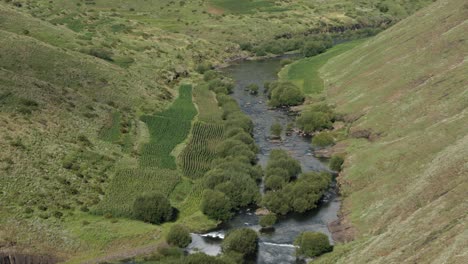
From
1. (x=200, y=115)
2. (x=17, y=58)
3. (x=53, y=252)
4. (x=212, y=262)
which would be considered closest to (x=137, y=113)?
(x=200, y=115)

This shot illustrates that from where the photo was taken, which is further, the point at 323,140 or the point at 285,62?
the point at 285,62

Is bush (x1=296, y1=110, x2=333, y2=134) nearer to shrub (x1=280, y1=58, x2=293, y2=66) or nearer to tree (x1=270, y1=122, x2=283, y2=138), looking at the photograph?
tree (x1=270, y1=122, x2=283, y2=138)

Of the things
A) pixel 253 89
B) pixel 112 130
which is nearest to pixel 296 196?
pixel 112 130

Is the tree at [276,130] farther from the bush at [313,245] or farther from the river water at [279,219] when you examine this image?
the bush at [313,245]

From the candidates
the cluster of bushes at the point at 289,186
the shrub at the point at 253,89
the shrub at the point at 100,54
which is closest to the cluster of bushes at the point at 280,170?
the cluster of bushes at the point at 289,186

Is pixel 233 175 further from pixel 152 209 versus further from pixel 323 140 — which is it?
pixel 323 140

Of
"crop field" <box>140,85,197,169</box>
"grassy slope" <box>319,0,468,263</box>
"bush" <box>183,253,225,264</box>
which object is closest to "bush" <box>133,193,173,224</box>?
"bush" <box>183,253,225,264</box>

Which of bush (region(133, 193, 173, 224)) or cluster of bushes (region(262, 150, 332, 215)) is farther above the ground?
Result: cluster of bushes (region(262, 150, 332, 215))
